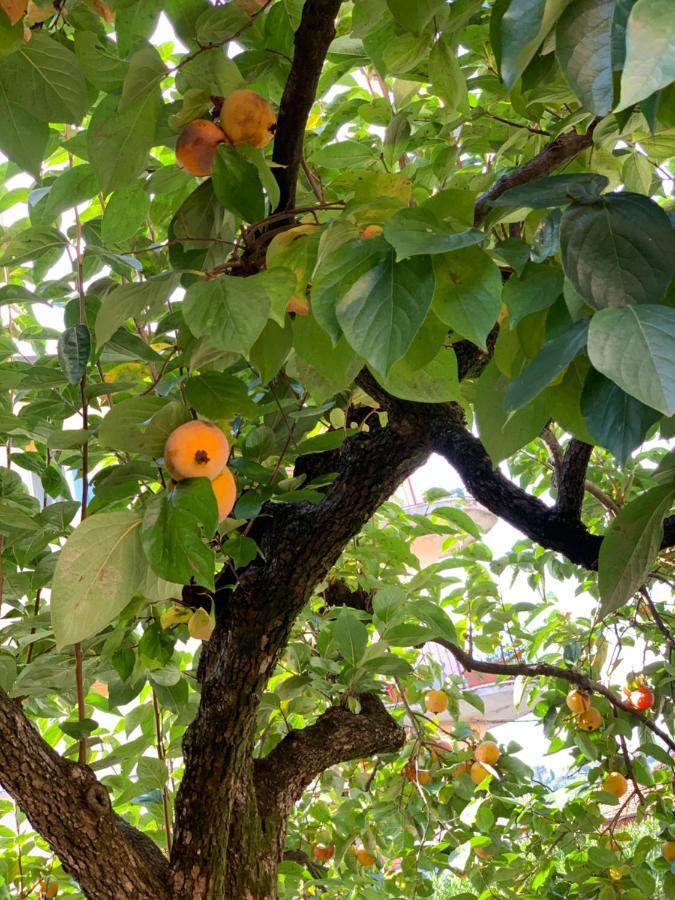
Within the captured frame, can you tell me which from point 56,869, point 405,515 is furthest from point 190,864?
point 405,515

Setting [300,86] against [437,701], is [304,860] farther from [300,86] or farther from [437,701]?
[300,86]

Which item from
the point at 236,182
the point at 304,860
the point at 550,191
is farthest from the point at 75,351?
the point at 304,860

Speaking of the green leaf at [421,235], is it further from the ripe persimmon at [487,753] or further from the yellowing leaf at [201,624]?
the ripe persimmon at [487,753]

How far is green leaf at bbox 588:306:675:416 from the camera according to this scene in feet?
0.89

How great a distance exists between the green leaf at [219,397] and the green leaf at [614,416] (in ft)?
0.91

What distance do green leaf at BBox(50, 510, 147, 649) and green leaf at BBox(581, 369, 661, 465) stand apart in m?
0.31

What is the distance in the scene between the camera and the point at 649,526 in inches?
16.6

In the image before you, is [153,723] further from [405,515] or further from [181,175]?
[181,175]

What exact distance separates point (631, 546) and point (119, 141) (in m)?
0.42

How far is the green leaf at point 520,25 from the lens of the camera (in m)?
0.31

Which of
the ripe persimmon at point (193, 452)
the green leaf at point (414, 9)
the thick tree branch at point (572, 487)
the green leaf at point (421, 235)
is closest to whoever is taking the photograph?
the green leaf at point (421, 235)

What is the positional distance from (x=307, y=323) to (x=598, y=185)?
0.19m

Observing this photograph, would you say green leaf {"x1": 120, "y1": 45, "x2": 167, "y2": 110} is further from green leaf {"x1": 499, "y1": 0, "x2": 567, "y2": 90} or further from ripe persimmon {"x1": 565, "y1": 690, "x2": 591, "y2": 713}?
ripe persimmon {"x1": 565, "y1": 690, "x2": 591, "y2": 713}

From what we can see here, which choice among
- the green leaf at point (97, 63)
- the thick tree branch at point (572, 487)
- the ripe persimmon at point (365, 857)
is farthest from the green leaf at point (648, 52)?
the ripe persimmon at point (365, 857)
